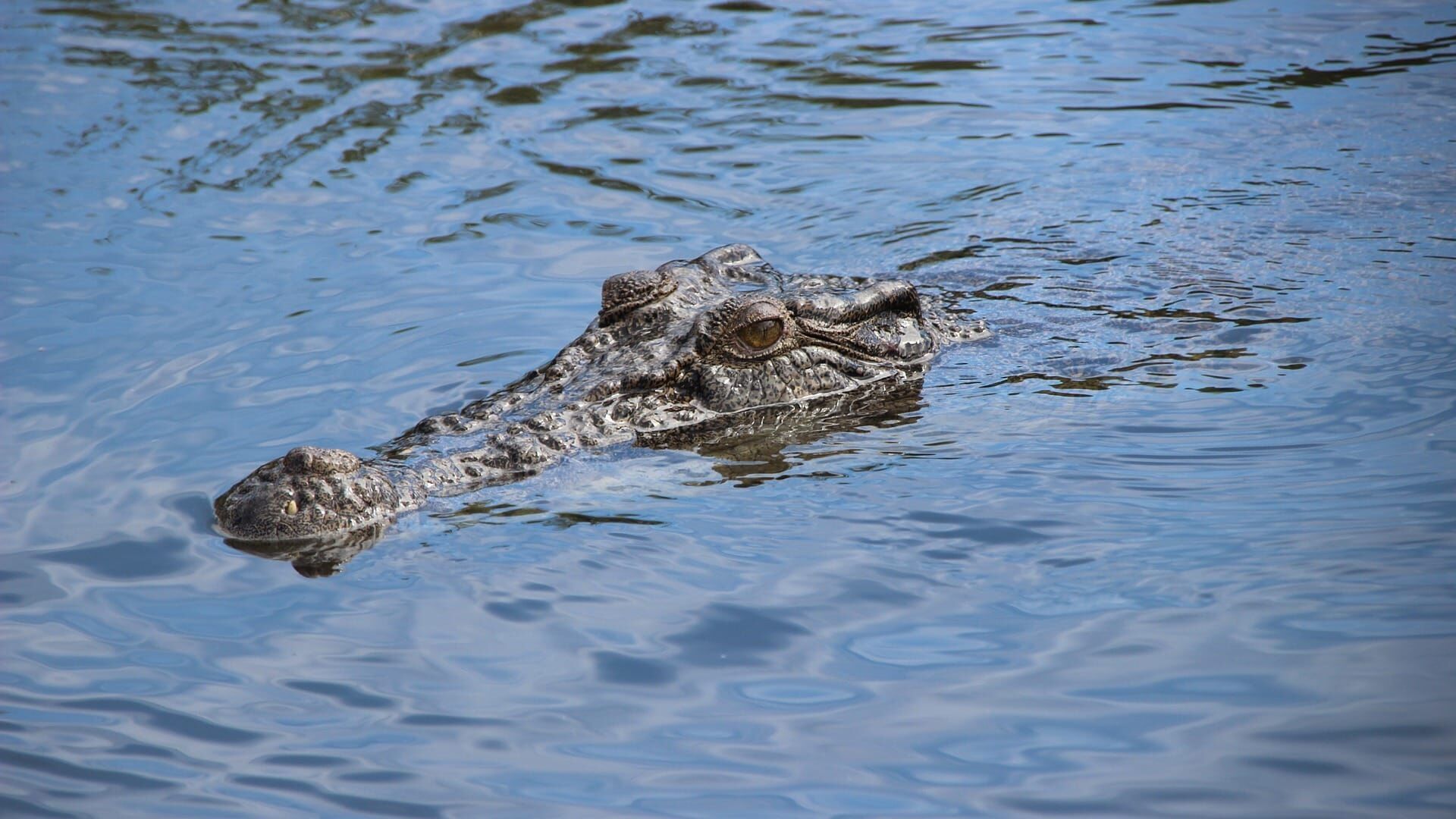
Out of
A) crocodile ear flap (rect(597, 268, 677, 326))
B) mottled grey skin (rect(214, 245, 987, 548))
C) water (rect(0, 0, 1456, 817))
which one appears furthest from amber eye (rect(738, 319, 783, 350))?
water (rect(0, 0, 1456, 817))

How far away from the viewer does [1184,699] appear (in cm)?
380

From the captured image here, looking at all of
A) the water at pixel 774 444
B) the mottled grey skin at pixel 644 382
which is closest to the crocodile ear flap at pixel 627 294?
the mottled grey skin at pixel 644 382

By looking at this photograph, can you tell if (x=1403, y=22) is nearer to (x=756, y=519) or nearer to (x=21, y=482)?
(x=756, y=519)

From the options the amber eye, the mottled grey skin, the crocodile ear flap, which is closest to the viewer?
the mottled grey skin

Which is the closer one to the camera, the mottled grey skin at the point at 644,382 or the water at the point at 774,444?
the water at the point at 774,444

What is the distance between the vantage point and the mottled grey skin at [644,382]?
5.00 metres

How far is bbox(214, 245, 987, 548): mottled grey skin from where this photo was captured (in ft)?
16.4

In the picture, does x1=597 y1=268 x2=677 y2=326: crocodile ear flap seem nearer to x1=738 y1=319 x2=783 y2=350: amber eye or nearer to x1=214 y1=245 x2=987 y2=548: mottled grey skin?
x1=214 y1=245 x2=987 y2=548: mottled grey skin

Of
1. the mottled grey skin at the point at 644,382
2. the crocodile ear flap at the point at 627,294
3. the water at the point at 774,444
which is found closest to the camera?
the water at the point at 774,444

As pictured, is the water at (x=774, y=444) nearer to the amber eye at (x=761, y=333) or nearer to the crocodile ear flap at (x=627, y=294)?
the amber eye at (x=761, y=333)

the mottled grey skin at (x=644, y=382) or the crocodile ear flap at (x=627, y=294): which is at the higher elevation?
the crocodile ear flap at (x=627, y=294)

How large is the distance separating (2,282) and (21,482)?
296cm

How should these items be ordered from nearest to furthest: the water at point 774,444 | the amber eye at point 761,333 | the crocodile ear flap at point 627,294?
the water at point 774,444, the amber eye at point 761,333, the crocodile ear flap at point 627,294

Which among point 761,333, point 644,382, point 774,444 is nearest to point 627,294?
point 644,382
